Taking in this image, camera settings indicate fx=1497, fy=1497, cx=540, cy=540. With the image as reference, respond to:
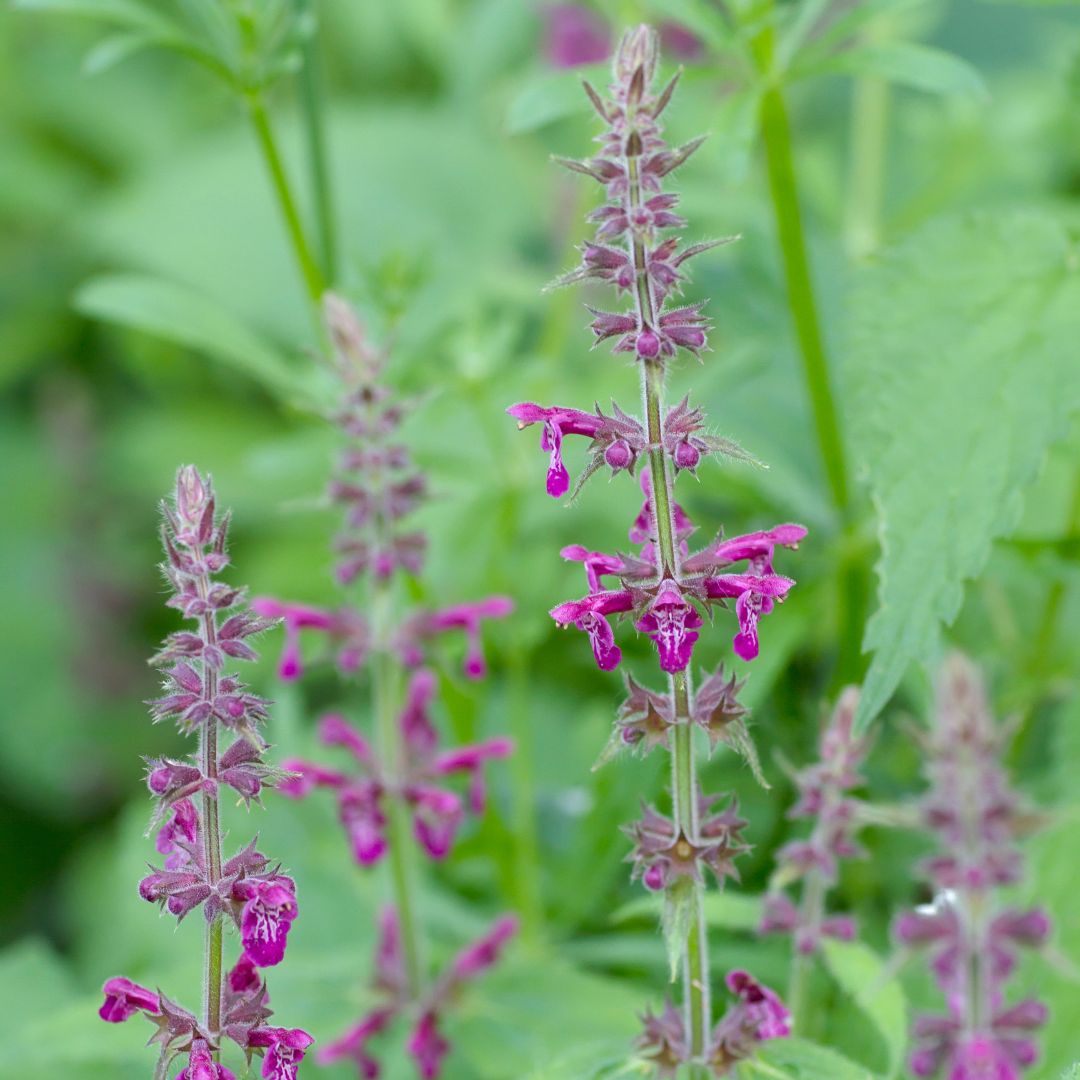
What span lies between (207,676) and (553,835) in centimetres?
159

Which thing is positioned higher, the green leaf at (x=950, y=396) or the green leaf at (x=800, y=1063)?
the green leaf at (x=950, y=396)

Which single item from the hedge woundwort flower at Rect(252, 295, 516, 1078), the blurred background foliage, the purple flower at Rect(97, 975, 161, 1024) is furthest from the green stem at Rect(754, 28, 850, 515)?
the purple flower at Rect(97, 975, 161, 1024)

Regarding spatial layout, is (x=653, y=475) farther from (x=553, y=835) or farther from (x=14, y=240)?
(x=14, y=240)

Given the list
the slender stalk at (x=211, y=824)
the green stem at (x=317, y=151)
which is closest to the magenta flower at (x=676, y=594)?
the slender stalk at (x=211, y=824)

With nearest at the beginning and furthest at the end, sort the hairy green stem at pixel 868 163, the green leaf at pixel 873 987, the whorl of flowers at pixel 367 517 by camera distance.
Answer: the green leaf at pixel 873 987
the whorl of flowers at pixel 367 517
the hairy green stem at pixel 868 163

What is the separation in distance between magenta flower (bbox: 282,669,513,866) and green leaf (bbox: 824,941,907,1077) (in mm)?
540

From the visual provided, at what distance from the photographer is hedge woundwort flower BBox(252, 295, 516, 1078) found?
1844 mm

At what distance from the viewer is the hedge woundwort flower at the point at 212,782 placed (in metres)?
1.22

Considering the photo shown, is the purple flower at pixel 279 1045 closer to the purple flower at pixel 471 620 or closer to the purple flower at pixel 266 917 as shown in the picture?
the purple flower at pixel 266 917

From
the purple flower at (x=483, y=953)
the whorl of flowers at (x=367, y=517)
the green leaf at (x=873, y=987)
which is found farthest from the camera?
the purple flower at (x=483, y=953)

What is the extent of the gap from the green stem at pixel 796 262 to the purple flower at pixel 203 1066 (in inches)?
53.3

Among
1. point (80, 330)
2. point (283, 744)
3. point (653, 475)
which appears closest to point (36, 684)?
point (80, 330)

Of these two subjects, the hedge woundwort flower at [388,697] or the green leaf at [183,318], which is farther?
the green leaf at [183,318]

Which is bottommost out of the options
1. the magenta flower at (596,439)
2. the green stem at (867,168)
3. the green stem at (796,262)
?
the magenta flower at (596,439)
